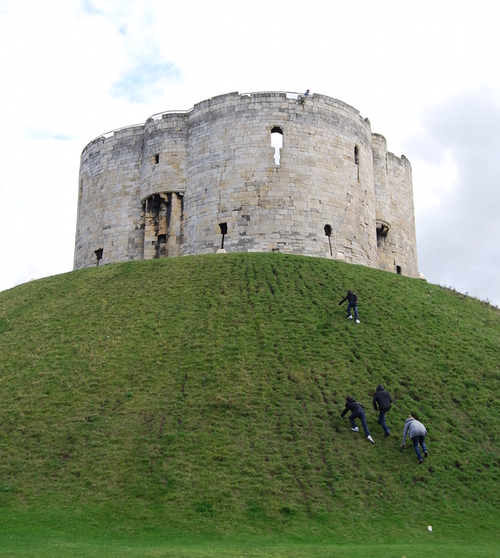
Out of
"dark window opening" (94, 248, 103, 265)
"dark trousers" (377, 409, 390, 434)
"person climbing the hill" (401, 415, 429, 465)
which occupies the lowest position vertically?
"person climbing the hill" (401, 415, 429, 465)

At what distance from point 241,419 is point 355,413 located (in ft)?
9.75

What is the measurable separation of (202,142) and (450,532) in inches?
1040

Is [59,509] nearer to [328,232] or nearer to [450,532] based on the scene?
[450,532]

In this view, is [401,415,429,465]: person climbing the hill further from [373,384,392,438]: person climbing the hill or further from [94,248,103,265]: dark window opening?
[94,248,103,265]: dark window opening

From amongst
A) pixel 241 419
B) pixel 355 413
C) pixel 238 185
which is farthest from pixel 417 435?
pixel 238 185

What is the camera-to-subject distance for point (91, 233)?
39.4 meters

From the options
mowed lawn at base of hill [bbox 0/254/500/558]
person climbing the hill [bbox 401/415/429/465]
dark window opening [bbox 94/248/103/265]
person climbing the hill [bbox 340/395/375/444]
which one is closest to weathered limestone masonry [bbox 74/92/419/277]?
dark window opening [bbox 94/248/103/265]

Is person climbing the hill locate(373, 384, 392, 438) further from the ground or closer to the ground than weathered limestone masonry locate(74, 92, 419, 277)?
closer to the ground

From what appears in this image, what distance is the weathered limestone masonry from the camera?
33781 mm

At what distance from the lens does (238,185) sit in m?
34.2

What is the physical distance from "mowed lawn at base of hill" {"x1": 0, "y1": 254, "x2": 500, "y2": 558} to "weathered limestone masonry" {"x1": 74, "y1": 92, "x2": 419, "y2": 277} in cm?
607

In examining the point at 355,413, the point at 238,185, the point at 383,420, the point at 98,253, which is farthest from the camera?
the point at 98,253

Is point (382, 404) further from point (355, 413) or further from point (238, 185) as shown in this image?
point (238, 185)

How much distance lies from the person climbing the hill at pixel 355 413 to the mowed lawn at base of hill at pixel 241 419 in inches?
9.1
